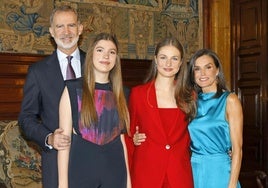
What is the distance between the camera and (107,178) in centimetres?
260

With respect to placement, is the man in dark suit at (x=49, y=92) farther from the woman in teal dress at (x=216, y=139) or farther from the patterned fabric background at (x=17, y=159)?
the patterned fabric background at (x=17, y=159)

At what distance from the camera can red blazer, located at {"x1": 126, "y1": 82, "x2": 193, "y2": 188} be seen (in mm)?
2928

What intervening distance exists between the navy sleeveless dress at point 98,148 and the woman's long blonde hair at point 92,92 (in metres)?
0.03

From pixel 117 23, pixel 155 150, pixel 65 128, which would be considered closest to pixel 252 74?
pixel 117 23

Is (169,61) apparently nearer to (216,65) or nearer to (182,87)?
(182,87)

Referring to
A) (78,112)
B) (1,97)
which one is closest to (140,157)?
(78,112)

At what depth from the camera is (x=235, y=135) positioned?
122 inches

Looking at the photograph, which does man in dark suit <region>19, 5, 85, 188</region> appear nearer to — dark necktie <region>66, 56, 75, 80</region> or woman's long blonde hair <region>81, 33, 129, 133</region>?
dark necktie <region>66, 56, 75, 80</region>

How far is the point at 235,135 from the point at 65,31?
1.38m

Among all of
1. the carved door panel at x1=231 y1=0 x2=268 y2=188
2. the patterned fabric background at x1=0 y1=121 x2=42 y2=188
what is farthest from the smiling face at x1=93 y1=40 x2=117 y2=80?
the carved door panel at x1=231 y1=0 x2=268 y2=188

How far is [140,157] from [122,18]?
321 cm

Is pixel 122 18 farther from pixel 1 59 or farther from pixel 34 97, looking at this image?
pixel 34 97

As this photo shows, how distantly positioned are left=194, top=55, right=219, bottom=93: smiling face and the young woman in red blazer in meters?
0.19

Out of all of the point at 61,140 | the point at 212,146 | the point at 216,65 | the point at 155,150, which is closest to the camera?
the point at 61,140
